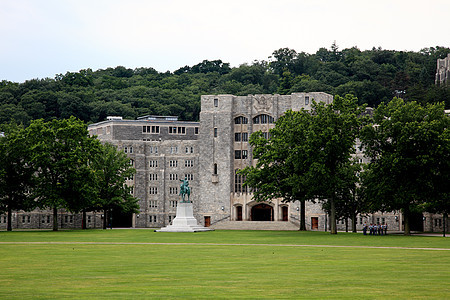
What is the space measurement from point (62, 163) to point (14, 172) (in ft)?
31.5

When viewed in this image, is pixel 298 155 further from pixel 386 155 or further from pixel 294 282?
pixel 294 282

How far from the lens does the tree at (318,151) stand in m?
86.0

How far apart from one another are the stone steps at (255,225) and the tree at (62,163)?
3069cm

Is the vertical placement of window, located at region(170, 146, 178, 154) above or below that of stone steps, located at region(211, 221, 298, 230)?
above

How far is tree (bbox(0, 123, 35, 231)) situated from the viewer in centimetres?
10131

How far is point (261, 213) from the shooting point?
440 feet

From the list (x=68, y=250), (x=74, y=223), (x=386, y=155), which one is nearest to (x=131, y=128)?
(x=74, y=223)

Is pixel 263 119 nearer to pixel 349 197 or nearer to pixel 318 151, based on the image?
pixel 349 197

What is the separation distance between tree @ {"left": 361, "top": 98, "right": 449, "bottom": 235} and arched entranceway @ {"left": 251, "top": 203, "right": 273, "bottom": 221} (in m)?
48.0

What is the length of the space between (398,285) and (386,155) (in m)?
55.1

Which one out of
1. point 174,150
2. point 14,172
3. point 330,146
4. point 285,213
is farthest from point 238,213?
point 330,146

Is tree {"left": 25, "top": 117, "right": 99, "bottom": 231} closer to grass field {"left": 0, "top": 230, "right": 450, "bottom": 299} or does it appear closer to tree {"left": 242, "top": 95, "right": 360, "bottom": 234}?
tree {"left": 242, "top": 95, "right": 360, "bottom": 234}

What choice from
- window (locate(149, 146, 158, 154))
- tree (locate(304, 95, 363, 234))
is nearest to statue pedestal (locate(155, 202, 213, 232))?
tree (locate(304, 95, 363, 234))

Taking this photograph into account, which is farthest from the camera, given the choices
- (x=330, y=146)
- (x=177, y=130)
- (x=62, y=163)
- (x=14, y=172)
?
(x=177, y=130)
